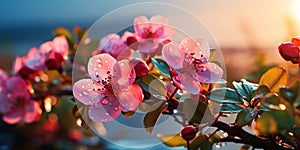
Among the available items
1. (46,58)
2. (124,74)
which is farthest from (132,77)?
(46,58)

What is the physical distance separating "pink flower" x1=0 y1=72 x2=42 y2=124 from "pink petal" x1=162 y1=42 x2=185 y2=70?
330 millimetres

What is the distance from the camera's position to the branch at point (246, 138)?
1.56 ft

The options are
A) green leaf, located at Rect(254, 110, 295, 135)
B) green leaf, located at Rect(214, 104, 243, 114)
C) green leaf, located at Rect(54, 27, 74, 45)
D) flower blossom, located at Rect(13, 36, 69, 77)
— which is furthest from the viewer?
green leaf, located at Rect(54, 27, 74, 45)

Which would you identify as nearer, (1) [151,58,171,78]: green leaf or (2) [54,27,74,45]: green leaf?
(1) [151,58,171,78]: green leaf

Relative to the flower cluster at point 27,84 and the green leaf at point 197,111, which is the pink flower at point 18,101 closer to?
the flower cluster at point 27,84

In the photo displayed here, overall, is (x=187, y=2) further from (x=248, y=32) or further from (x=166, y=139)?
(x=166, y=139)

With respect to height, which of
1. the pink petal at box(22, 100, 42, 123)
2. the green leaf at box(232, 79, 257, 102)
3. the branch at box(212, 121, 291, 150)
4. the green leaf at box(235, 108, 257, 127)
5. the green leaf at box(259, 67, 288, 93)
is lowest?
the pink petal at box(22, 100, 42, 123)

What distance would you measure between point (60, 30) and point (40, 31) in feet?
16.6

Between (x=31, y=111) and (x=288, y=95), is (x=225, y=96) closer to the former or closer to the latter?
(x=288, y=95)

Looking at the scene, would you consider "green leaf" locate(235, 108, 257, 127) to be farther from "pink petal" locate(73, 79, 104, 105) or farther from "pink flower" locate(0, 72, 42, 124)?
"pink flower" locate(0, 72, 42, 124)

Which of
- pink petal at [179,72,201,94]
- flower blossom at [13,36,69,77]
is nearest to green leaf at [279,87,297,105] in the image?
pink petal at [179,72,201,94]

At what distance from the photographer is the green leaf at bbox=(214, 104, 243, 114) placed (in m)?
0.48

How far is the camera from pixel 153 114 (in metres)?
0.51

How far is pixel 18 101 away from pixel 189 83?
1.19ft
